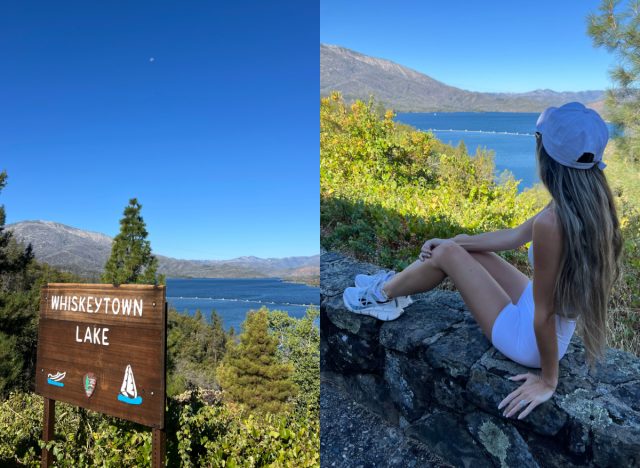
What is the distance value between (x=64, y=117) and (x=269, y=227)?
727 centimetres

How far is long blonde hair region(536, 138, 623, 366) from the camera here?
1230 millimetres

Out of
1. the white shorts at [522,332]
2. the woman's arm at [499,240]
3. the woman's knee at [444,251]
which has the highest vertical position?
the woman's arm at [499,240]

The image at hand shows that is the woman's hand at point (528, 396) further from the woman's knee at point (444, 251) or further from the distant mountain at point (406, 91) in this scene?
the distant mountain at point (406, 91)

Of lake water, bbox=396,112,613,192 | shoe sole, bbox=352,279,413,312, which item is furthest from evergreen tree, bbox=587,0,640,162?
shoe sole, bbox=352,279,413,312

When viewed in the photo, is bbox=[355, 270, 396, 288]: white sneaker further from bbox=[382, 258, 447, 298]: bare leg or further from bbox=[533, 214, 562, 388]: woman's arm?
bbox=[533, 214, 562, 388]: woman's arm

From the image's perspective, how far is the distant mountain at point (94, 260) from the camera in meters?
12.3

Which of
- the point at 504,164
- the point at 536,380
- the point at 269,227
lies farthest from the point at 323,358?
the point at 269,227

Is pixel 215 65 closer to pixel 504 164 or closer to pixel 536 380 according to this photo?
pixel 504 164

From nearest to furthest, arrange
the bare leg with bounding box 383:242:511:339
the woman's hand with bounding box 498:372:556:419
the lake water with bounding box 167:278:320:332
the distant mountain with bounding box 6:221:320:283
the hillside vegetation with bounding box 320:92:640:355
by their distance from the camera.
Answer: the woman's hand with bounding box 498:372:556:419 < the bare leg with bounding box 383:242:511:339 < the hillside vegetation with bounding box 320:92:640:355 < the lake water with bounding box 167:278:320:332 < the distant mountain with bounding box 6:221:320:283

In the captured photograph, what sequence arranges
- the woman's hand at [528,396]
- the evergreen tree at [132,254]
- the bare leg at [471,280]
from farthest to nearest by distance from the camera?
the evergreen tree at [132,254] → the bare leg at [471,280] → the woman's hand at [528,396]

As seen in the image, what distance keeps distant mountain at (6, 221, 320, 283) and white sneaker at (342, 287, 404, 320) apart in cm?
960

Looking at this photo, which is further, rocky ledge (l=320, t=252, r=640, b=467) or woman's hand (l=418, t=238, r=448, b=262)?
woman's hand (l=418, t=238, r=448, b=262)

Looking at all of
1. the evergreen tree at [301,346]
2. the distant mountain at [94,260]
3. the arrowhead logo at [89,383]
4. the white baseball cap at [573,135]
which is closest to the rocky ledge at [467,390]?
the white baseball cap at [573,135]

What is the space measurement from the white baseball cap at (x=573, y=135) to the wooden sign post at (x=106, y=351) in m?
1.08
